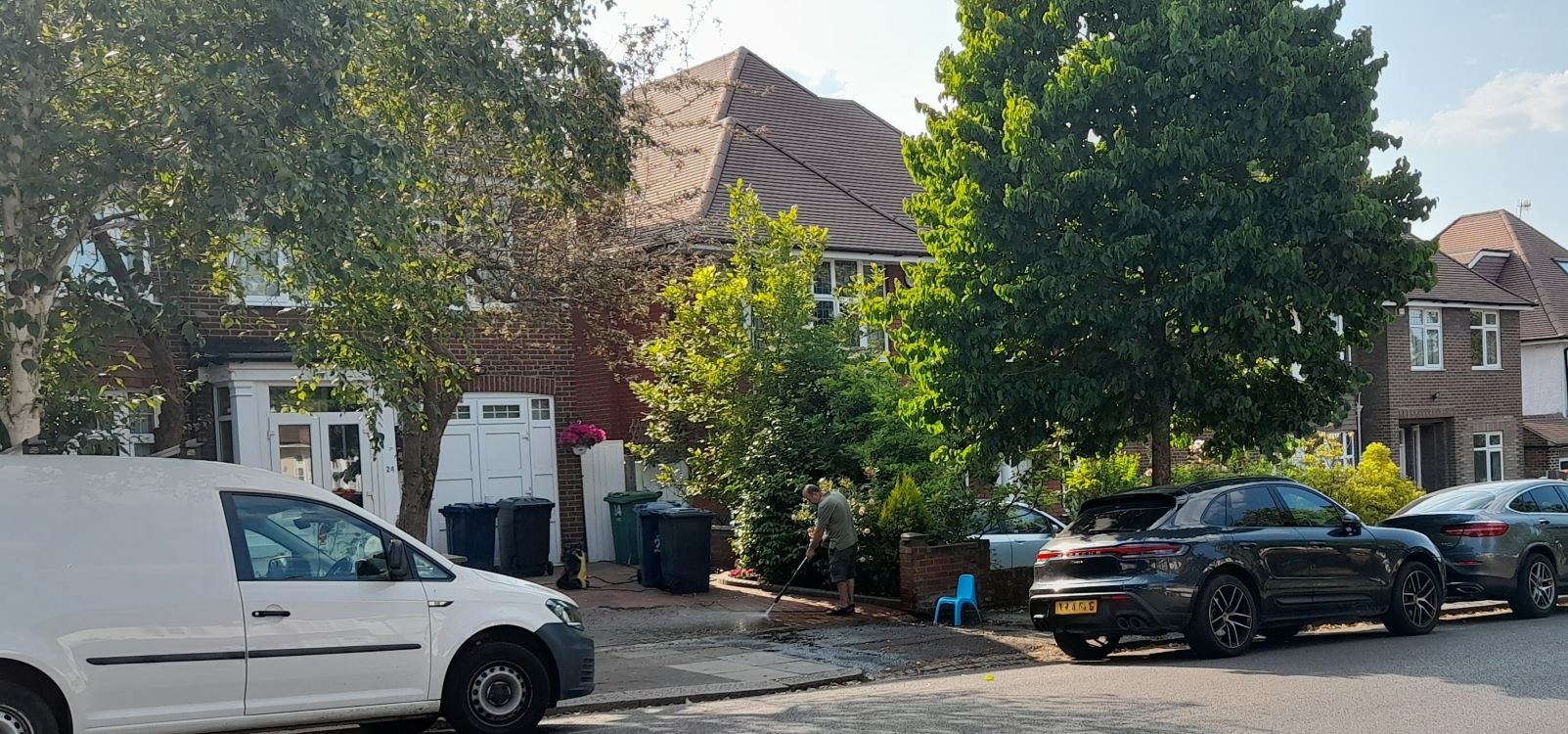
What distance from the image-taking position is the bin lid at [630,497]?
1955 centimetres

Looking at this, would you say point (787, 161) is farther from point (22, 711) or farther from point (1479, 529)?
point (22, 711)

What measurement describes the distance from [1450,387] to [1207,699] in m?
27.3

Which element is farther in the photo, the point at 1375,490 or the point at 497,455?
the point at 1375,490

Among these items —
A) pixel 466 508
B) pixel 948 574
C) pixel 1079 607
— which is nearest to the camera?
pixel 1079 607

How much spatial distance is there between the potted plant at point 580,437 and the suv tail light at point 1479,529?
36.0 ft

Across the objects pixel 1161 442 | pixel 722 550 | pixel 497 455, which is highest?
pixel 1161 442

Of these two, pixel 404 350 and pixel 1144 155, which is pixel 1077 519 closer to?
pixel 1144 155

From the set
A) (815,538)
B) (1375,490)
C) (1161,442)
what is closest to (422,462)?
(815,538)

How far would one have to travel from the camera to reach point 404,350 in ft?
36.5

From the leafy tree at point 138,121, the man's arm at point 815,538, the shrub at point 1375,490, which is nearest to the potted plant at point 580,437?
the man's arm at point 815,538

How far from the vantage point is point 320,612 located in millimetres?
8008

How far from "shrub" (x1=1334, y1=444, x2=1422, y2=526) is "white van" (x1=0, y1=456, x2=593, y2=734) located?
579 inches

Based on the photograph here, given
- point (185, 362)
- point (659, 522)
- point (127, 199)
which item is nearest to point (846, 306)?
point (659, 522)

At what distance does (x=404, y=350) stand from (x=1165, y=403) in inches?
297
